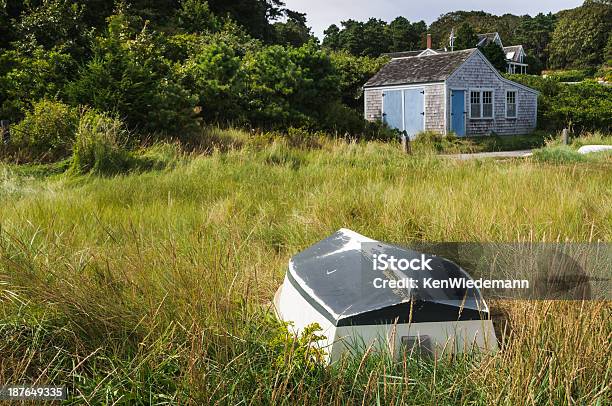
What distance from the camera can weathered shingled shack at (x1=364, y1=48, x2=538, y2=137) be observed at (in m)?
25.1

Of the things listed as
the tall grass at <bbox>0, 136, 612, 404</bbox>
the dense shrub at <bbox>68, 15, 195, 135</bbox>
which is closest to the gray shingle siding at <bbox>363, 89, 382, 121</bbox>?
the dense shrub at <bbox>68, 15, 195, 135</bbox>

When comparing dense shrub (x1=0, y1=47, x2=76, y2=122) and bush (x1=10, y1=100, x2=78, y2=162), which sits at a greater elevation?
dense shrub (x1=0, y1=47, x2=76, y2=122)

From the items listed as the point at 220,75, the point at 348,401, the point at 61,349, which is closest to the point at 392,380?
the point at 348,401

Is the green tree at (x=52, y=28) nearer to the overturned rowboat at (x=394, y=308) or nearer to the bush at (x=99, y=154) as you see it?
the bush at (x=99, y=154)

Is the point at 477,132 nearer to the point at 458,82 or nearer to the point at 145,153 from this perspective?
the point at 458,82

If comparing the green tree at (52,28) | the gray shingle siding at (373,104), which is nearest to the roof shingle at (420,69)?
the gray shingle siding at (373,104)

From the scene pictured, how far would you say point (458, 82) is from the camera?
2531 centimetres

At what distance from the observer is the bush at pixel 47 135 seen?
12.3 metres

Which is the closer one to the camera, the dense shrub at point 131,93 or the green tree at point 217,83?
the dense shrub at point 131,93

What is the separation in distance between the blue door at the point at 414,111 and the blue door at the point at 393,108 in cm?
28

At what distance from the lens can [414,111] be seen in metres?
25.7

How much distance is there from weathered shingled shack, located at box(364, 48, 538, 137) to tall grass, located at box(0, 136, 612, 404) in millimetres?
19742

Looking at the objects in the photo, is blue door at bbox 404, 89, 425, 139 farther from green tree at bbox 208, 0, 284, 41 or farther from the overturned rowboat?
the overturned rowboat

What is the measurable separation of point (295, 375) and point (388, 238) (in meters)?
2.38
